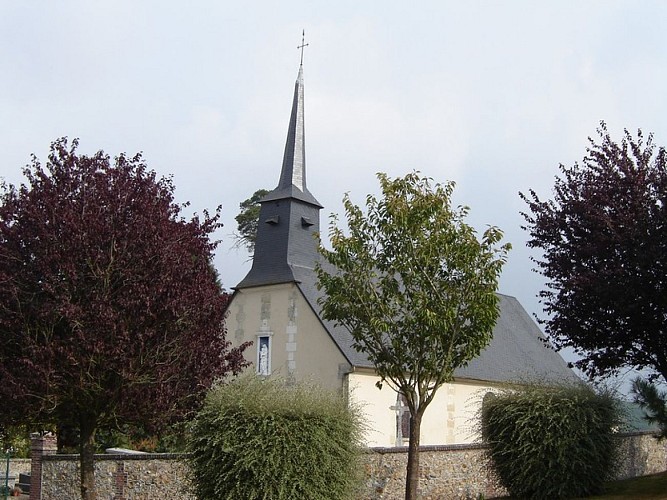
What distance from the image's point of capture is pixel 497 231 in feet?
42.4

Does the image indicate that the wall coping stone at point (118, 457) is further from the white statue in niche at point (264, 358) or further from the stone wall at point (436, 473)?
the white statue in niche at point (264, 358)

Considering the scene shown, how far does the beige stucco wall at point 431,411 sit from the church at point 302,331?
3cm

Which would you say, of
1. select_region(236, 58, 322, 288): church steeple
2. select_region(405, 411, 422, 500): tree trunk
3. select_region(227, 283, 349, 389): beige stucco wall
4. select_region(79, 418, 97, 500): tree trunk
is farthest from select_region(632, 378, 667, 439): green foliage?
select_region(236, 58, 322, 288): church steeple

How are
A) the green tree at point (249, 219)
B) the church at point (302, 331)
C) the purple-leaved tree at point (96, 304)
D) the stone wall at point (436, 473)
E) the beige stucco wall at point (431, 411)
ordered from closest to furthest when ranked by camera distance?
the purple-leaved tree at point (96, 304)
the stone wall at point (436, 473)
the beige stucco wall at point (431, 411)
the church at point (302, 331)
the green tree at point (249, 219)

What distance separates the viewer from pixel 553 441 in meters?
15.0

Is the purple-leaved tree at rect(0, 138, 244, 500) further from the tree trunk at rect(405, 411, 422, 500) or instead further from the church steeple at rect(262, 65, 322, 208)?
the church steeple at rect(262, 65, 322, 208)

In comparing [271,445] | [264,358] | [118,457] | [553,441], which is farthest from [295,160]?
[271,445]

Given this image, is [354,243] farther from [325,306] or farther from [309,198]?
[309,198]

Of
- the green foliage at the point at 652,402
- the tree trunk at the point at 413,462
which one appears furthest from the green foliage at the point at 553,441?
the tree trunk at the point at 413,462

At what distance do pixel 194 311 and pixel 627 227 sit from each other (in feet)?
25.4

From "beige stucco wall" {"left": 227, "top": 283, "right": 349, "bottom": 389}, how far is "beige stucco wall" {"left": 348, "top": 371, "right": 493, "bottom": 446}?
34.9 inches

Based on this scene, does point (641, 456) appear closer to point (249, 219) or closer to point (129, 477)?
point (129, 477)

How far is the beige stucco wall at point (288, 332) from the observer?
22.3 m

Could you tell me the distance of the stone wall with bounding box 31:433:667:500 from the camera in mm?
15531
